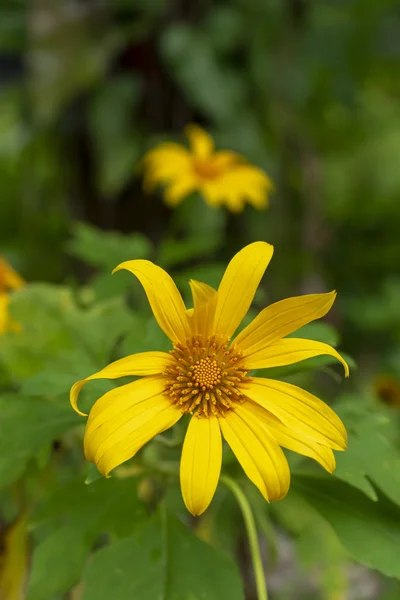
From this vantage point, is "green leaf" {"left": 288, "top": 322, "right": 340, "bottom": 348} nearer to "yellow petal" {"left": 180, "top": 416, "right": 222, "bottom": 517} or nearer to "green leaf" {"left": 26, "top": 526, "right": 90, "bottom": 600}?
"yellow petal" {"left": 180, "top": 416, "right": 222, "bottom": 517}

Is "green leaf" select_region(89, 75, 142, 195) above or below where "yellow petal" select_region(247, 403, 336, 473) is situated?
below

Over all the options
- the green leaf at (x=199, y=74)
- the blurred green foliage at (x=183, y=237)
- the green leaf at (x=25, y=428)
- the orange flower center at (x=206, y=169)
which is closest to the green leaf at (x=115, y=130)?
the blurred green foliage at (x=183, y=237)

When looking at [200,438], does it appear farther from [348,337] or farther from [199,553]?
[348,337]

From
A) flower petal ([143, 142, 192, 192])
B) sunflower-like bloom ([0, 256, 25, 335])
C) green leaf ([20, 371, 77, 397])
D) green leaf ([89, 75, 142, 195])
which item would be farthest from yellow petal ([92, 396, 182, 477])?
green leaf ([89, 75, 142, 195])

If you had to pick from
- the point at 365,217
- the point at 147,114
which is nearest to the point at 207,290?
the point at 147,114

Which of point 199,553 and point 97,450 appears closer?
point 97,450

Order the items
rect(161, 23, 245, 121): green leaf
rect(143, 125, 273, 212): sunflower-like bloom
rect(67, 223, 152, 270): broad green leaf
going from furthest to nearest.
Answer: rect(161, 23, 245, 121): green leaf
rect(143, 125, 273, 212): sunflower-like bloom
rect(67, 223, 152, 270): broad green leaf

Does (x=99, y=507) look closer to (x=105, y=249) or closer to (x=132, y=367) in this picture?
(x=132, y=367)
